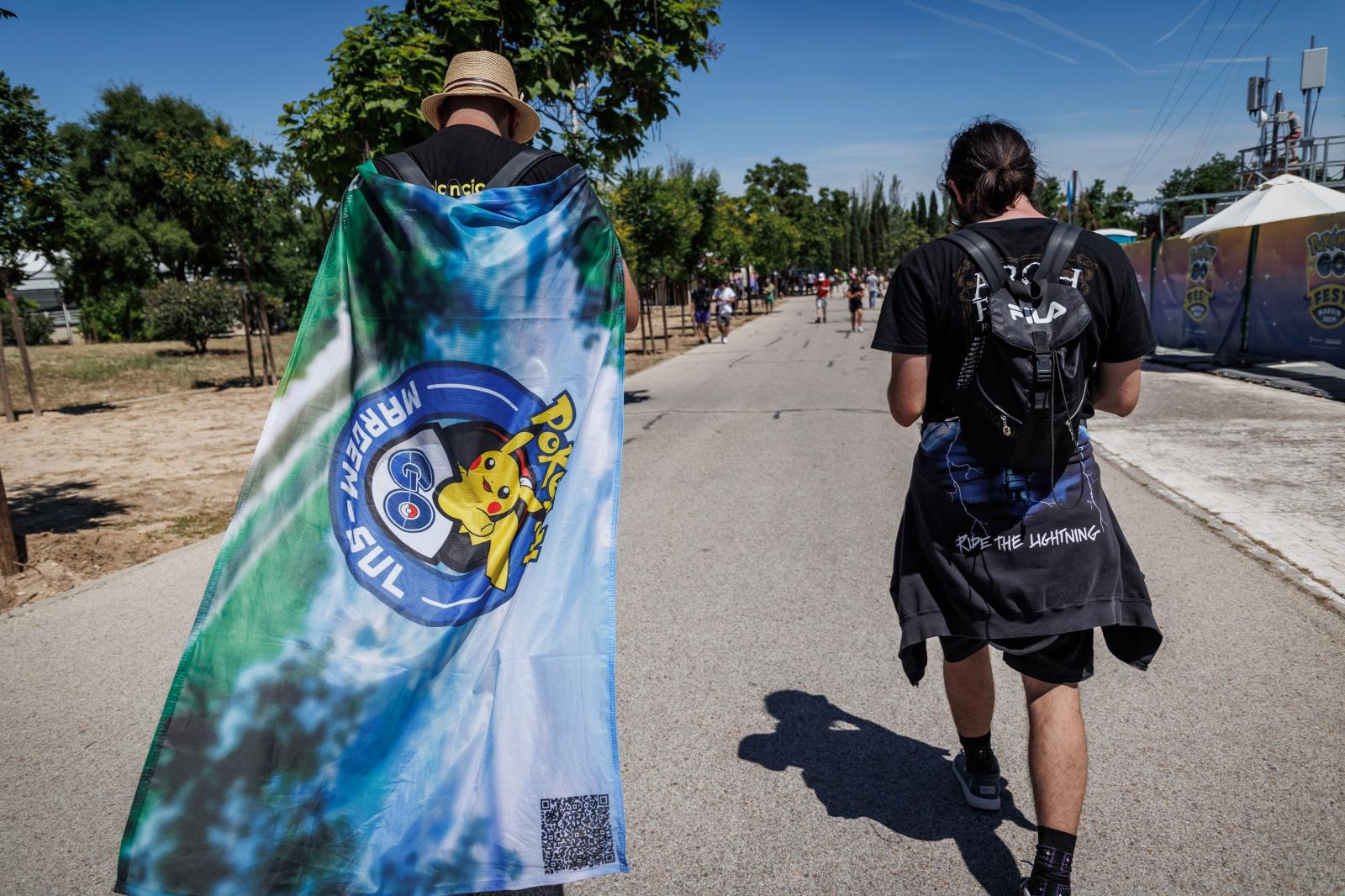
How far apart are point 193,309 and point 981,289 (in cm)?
2647

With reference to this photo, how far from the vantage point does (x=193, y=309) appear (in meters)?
24.1

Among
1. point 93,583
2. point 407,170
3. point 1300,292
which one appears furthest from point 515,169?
point 1300,292

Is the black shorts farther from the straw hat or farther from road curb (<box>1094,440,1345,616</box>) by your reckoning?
road curb (<box>1094,440,1345,616</box>)

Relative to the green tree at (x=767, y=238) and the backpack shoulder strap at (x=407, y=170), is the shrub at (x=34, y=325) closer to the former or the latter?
the green tree at (x=767, y=238)

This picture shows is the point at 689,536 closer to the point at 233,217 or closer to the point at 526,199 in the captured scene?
the point at 526,199

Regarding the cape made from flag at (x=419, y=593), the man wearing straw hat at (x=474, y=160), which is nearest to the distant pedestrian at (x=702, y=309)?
the man wearing straw hat at (x=474, y=160)

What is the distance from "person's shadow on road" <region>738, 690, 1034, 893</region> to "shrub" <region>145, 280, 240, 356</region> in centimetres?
2543

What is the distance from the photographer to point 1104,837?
8.43 feet

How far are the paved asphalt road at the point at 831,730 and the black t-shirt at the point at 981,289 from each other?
4.81 ft

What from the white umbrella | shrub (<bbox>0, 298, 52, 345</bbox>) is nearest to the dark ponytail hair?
the white umbrella

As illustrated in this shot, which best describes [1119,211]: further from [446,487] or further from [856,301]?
[446,487]

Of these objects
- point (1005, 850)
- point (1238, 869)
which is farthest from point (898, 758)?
point (1238, 869)

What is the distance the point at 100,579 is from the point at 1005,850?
536 centimetres

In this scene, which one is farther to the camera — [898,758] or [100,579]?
[100,579]
